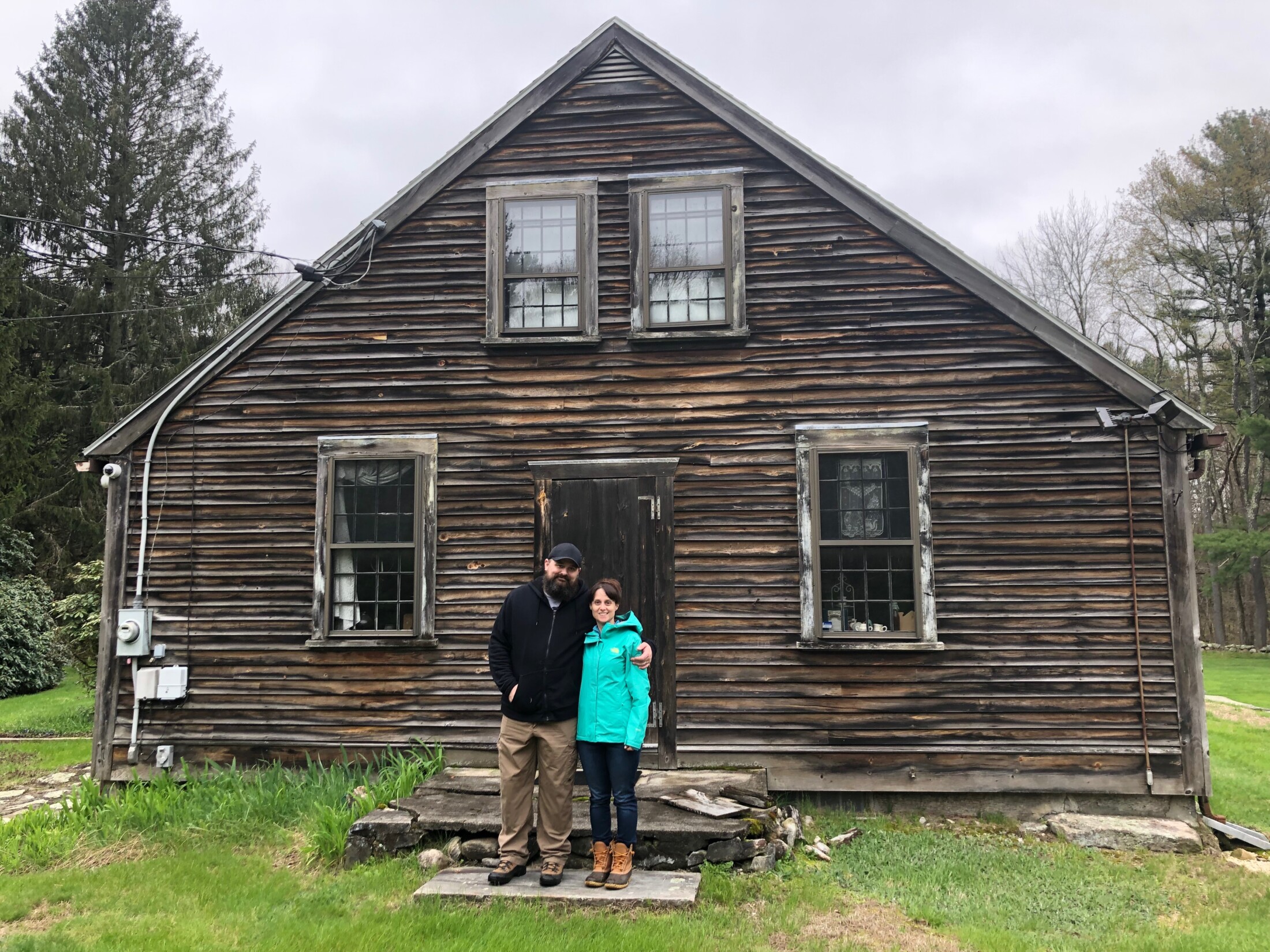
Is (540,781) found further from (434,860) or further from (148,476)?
(148,476)

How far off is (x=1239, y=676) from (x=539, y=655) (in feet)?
74.2

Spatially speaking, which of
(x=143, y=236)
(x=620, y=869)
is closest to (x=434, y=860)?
(x=620, y=869)

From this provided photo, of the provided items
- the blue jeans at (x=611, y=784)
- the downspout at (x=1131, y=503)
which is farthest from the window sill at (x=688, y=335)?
the blue jeans at (x=611, y=784)

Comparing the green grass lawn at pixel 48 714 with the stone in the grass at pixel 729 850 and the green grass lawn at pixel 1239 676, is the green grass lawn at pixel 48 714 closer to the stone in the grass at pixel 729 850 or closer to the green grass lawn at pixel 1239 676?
the stone in the grass at pixel 729 850

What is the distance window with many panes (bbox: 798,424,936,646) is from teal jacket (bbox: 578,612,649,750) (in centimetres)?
284

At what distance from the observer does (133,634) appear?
8.47 meters

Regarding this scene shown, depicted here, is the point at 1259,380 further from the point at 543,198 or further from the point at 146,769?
the point at 146,769

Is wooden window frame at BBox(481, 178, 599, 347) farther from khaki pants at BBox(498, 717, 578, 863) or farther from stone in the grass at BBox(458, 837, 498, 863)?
stone in the grass at BBox(458, 837, 498, 863)

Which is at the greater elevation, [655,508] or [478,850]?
[655,508]

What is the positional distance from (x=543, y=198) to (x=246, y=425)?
11.9 feet

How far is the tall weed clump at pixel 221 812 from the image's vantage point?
6719 mm

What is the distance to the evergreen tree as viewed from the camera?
22.7 metres

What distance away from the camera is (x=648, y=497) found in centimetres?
832

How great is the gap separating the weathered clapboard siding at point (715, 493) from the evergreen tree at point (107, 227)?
16.3 metres
